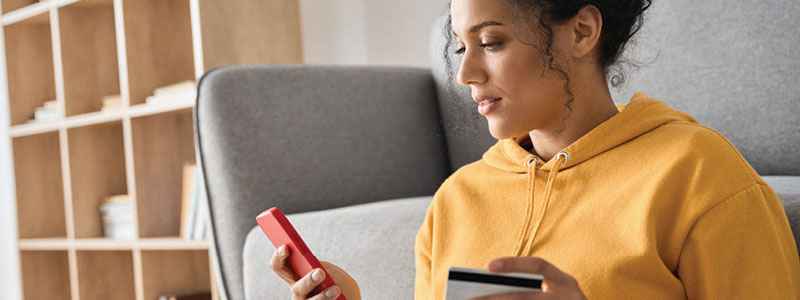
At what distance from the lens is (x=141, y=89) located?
215cm

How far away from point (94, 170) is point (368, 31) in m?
0.98

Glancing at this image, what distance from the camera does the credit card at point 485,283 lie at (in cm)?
53

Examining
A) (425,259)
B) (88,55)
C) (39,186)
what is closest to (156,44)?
(88,55)

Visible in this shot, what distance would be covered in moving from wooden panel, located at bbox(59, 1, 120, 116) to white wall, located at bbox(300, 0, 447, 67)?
0.65m

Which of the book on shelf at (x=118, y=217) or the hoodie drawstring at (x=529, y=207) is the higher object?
the hoodie drawstring at (x=529, y=207)

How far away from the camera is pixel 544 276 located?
1.86 feet

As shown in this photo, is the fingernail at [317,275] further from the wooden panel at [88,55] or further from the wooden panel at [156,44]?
the wooden panel at [88,55]

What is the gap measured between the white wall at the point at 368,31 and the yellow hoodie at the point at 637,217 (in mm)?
1357

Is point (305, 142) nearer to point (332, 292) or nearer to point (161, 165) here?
point (332, 292)

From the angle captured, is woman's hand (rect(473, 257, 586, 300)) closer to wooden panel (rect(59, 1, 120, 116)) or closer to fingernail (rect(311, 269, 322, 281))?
fingernail (rect(311, 269, 322, 281))

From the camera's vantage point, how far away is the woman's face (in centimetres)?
76

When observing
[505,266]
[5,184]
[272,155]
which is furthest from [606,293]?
[5,184]

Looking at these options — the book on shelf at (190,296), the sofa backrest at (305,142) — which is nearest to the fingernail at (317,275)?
the sofa backrest at (305,142)

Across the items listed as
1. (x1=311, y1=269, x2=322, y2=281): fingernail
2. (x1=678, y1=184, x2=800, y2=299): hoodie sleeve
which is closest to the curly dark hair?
(x1=678, y1=184, x2=800, y2=299): hoodie sleeve
